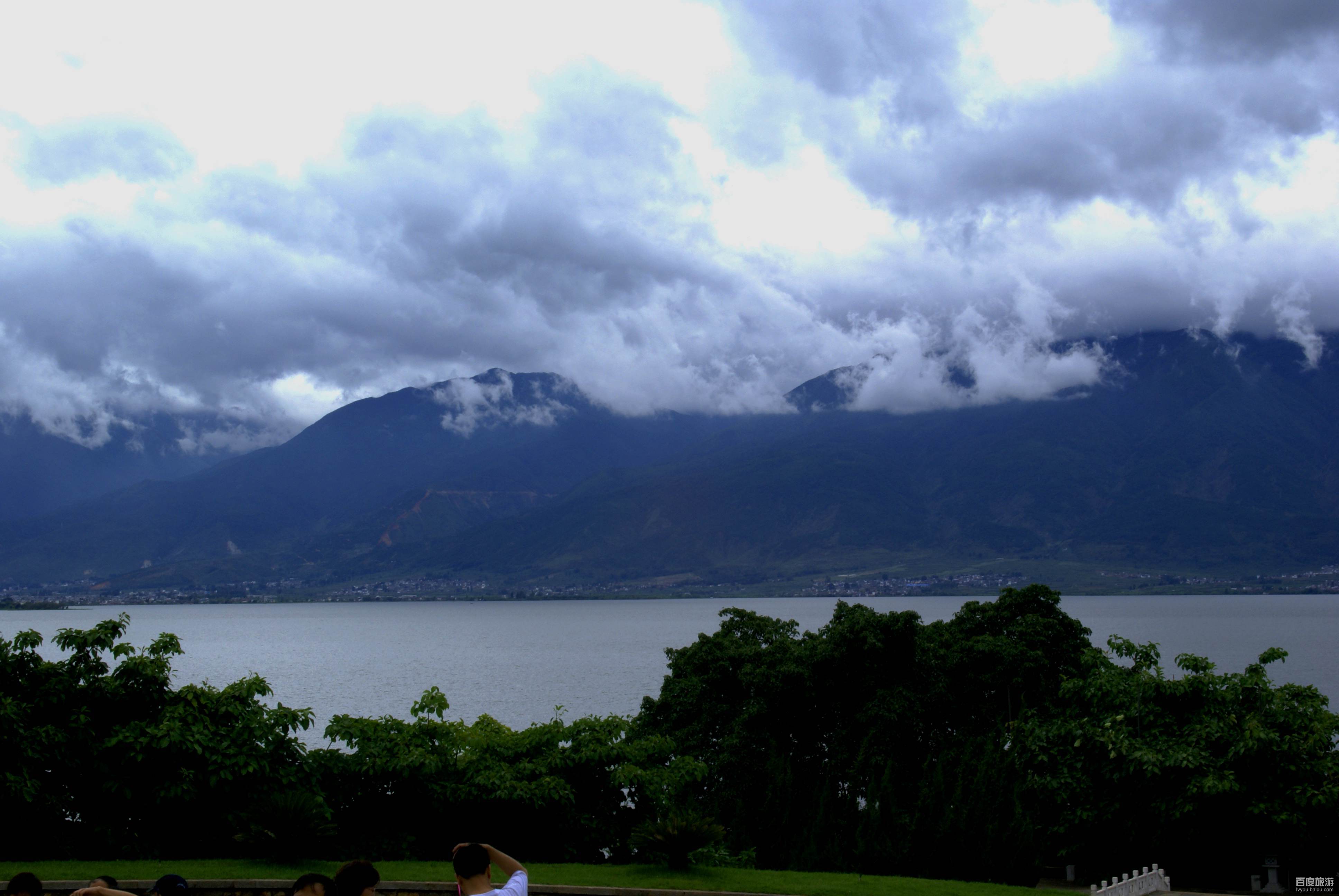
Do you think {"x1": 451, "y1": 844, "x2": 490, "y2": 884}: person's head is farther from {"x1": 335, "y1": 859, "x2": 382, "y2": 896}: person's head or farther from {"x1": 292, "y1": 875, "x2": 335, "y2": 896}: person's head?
{"x1": 292, "y1": 875, "x2": 335, "y2": 896}: person's head

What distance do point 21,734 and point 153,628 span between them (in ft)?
599

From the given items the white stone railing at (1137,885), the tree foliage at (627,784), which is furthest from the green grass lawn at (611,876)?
the white stone railing at (1137,885)

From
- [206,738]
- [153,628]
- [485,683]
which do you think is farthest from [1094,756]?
[153,628]

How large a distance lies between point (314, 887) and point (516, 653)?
114m

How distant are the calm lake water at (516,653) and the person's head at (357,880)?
3538cm

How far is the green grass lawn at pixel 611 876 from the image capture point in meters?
14.5

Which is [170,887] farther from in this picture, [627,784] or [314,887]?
[627,784]

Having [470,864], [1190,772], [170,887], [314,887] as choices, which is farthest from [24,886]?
[1190,772]

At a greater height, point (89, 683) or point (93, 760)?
point (89, 683)

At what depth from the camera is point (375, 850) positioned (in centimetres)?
1777

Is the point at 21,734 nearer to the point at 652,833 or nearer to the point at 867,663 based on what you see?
the point at 652,833

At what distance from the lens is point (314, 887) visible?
25.7 feet

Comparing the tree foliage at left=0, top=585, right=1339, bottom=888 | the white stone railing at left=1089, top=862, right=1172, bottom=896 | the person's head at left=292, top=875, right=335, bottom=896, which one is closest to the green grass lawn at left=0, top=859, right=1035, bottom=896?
the tree foliage at left=0, top=585, right=1339, bottom=888

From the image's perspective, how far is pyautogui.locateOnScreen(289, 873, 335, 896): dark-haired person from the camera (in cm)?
781
